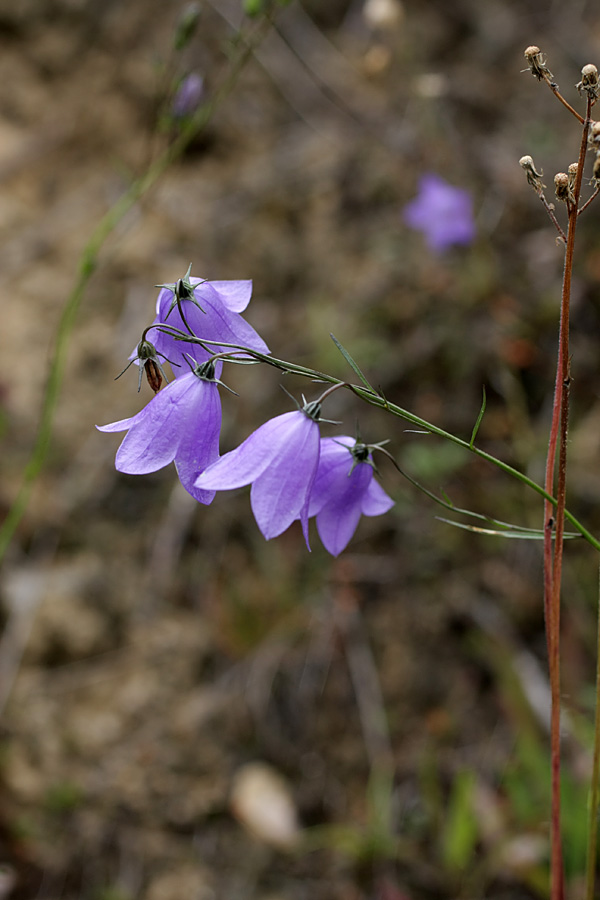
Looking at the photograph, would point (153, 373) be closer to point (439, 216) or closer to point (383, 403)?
point (383, 403)

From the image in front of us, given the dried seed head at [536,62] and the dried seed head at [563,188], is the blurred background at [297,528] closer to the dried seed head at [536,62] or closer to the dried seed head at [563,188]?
the dried seed head at [536,62]

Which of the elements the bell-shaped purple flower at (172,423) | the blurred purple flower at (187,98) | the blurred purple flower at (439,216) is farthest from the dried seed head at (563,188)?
the blurred purple flower at (439,216)

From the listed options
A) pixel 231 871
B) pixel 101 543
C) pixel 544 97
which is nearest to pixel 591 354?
pixel 544 97

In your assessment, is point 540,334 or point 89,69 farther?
point 89,69

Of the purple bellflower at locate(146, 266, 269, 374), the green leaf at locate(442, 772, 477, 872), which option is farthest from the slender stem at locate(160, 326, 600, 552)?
the green leaf at locate(442, 772, 477, 872)

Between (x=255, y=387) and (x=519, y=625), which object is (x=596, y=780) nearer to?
(x=519, y=625)

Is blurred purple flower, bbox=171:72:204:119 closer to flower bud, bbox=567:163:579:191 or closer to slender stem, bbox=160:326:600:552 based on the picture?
slender stem, bbox=160:326:600:552

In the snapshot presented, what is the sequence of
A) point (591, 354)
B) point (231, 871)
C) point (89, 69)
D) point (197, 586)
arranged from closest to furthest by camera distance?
point (231, 871)
point (197, 586)
point (591, 354)
point (89, 69)

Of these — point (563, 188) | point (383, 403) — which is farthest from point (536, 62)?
point (383, 403)
